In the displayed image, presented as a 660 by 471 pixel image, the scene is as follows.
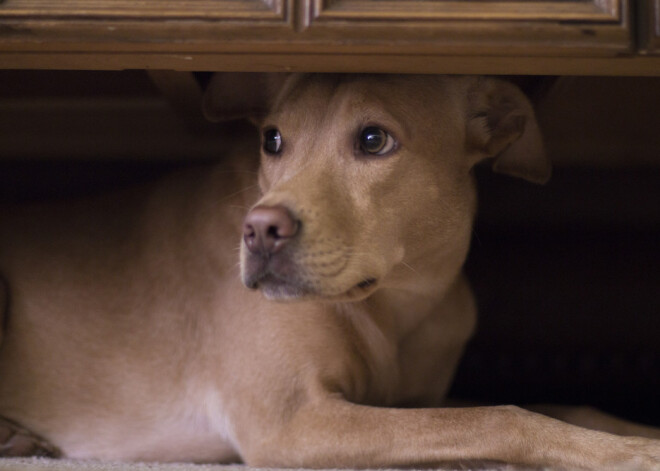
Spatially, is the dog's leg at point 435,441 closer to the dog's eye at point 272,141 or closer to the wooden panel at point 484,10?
the dog's eye at point 272,141

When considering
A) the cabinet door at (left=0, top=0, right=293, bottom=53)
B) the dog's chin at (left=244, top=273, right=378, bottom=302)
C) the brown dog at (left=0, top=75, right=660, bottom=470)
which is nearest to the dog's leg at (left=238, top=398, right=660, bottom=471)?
the brown dog at (left=0, top=75, right=660, bottom=470)

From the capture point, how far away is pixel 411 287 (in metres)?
2.25

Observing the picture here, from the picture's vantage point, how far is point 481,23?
1.64 m

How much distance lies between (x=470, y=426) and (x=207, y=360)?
800mm

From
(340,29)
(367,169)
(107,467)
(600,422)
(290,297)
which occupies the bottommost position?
(107,467)

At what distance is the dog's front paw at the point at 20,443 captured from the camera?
2285 millimetres

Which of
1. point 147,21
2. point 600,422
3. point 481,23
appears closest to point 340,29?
point 481,23

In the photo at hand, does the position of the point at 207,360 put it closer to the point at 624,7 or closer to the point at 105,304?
the point at 105,304

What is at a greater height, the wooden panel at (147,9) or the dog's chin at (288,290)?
the wooden panel at (147,9)

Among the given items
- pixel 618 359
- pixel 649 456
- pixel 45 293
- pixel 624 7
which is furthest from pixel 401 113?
pixel 618 359

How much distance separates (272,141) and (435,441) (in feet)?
2.93

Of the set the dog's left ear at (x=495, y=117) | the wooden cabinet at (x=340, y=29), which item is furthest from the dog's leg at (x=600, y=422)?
the wooden cabinet at (x=340, y=29)

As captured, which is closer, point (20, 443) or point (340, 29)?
point (340, 29)

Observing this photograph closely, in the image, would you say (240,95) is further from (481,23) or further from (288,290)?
(481,23)
